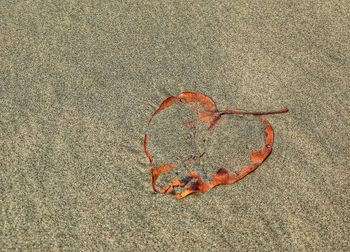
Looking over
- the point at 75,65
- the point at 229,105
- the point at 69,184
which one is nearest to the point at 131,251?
the point at 69,184

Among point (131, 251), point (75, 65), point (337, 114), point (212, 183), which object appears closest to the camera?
point (131, 251)

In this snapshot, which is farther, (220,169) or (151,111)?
(151,111)

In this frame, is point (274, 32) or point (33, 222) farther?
point (274, 32)

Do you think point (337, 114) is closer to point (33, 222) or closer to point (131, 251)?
point (131, 251)

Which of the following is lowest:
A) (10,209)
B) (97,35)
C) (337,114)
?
(10,209)
